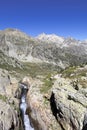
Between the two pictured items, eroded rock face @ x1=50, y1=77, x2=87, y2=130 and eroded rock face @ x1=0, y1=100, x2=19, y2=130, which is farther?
eroded rock face @ x1=0, y1=100, x2=19, y2=130

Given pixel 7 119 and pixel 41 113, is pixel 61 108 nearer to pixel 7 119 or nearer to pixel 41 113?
pixel 41 113

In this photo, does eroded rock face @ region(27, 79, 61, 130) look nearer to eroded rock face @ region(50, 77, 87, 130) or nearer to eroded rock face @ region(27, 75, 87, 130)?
eroded rock face @ region(27, 75, 87, 130)

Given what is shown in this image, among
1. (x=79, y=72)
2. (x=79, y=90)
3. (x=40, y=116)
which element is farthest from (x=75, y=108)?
(x=79, y=72)

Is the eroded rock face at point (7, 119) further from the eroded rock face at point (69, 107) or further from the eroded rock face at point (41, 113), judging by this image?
the eroded rock face at point (69, 107)

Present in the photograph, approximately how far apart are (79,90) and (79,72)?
10.6 metres

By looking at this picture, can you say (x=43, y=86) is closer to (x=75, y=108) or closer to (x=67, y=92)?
(x=67, y=92)

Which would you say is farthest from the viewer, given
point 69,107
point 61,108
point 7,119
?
point 7,119

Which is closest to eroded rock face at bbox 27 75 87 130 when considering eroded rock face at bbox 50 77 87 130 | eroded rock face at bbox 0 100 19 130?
eroded rock face at bbox 50 77 87 130

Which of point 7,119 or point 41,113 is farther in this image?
point 7,119

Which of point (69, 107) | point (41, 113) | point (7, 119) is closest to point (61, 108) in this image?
point (69, 107)

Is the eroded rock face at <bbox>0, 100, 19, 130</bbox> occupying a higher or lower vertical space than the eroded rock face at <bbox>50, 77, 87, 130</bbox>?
lower

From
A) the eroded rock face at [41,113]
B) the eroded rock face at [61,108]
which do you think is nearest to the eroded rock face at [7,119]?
the eroded rock face at [41,113]

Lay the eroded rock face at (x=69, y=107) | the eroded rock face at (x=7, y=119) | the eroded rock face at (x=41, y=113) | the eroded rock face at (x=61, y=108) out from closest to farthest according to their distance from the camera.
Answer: the eroded rock face at (x=69, y=107) < the eroded rock face at (x=61, y=108) < the eroded rock face at (x=41, y=113) < the eroded rock face at (x=7, y=119)

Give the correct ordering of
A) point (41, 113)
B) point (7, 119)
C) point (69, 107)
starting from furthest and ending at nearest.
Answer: point (7, 119) < point (41, 113) < point (69, 107)
